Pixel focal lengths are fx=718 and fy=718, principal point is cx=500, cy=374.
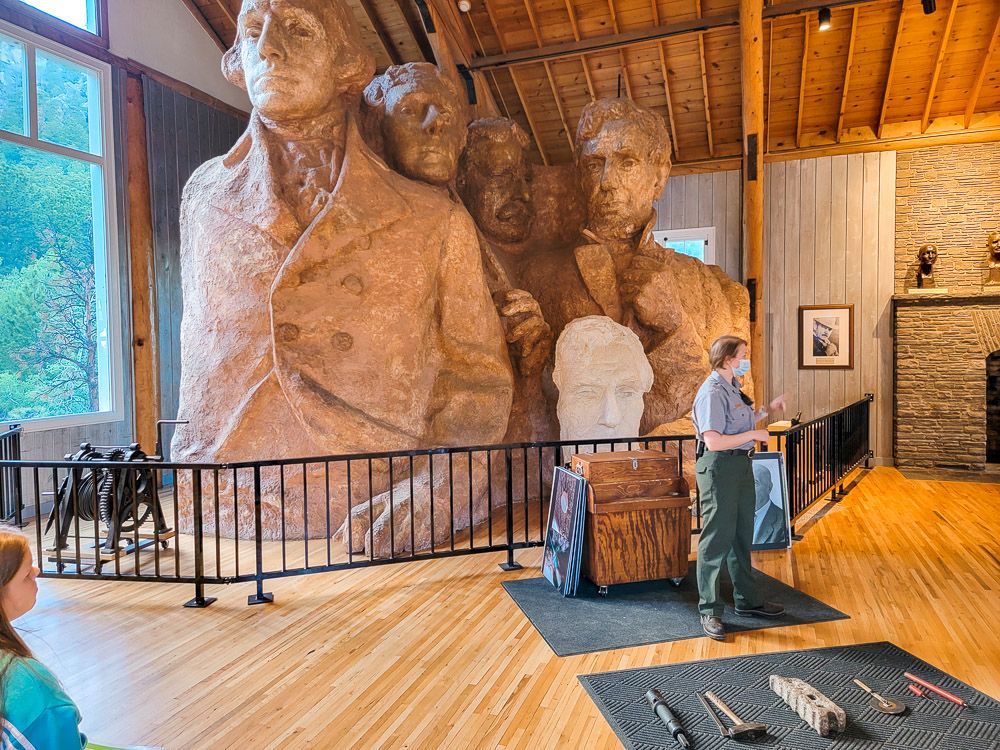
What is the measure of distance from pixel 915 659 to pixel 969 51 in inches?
343

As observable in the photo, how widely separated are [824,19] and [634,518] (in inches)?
279

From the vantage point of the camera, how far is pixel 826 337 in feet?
35.8

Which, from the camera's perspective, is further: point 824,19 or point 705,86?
point 705,86

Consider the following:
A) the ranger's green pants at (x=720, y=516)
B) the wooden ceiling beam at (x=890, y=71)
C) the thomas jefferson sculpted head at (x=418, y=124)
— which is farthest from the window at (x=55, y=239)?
the wooden ceiling beam at (x=890, y=71)

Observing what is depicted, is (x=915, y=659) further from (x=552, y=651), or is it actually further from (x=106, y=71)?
(x=106, y=71)

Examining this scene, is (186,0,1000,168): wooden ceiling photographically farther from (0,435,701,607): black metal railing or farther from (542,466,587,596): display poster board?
(542,466,587,596): display poster board

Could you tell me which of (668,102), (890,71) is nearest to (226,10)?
(668,102)

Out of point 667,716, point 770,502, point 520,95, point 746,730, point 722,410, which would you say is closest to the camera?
point 746,730

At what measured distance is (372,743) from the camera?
2.91 meters

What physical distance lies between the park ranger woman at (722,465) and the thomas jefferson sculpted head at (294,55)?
4.06 m

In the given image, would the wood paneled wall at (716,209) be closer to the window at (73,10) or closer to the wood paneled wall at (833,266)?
the wood paneled wall at (833,266)

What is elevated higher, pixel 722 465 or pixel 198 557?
pixel 722 465

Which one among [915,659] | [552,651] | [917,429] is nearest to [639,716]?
[552,651]

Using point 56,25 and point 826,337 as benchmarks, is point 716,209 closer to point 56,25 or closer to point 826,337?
point 826,337
